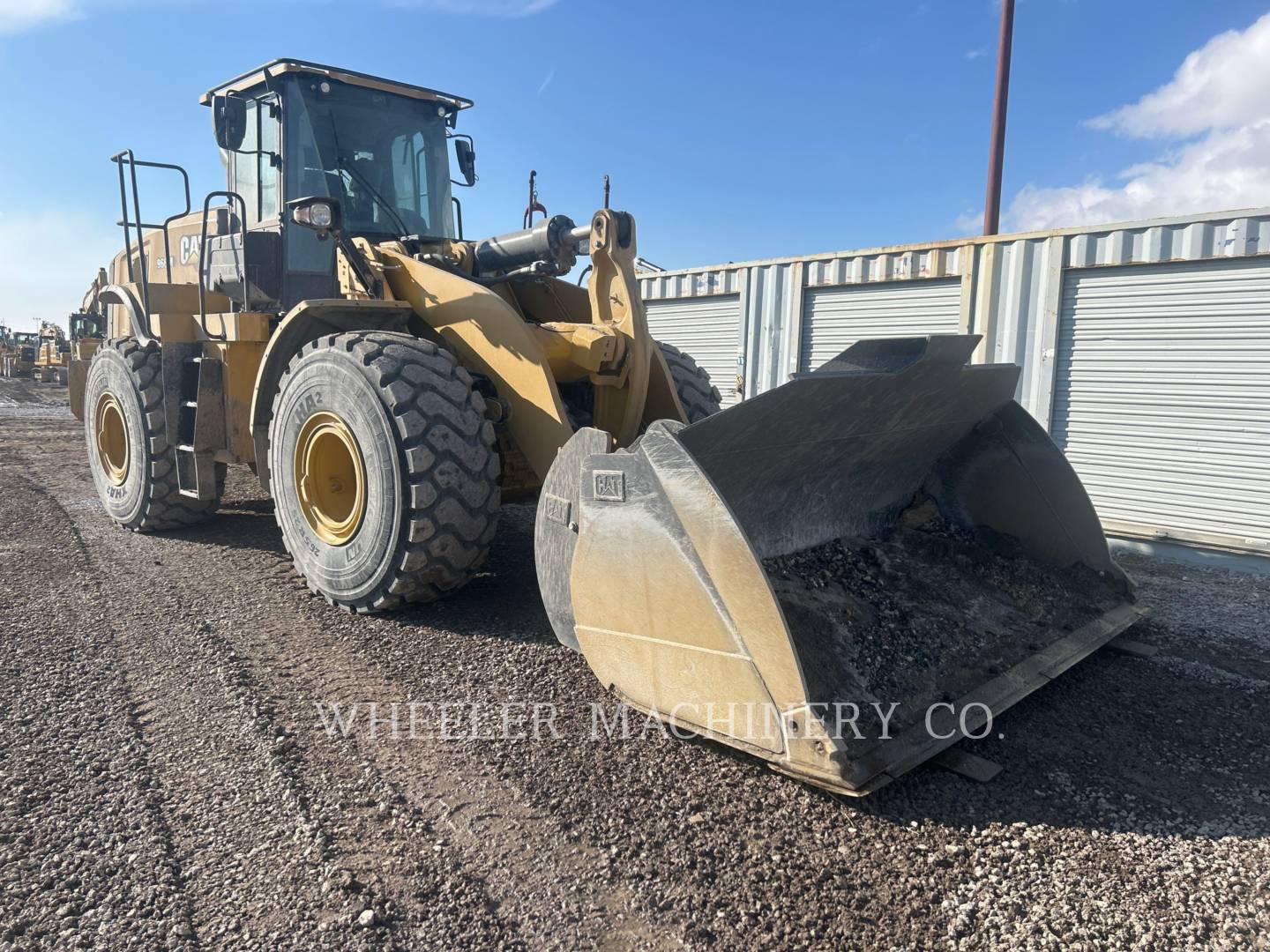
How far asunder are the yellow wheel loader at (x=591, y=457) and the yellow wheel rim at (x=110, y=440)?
1.72ft

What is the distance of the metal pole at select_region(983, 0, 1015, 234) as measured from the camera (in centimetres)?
997

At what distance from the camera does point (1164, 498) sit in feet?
24.2

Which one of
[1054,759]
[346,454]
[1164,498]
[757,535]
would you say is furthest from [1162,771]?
[1164,498]

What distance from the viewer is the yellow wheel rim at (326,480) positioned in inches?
172

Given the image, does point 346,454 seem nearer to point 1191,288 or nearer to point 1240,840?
point 1240,840

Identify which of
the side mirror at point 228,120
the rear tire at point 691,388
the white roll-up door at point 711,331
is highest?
the side mirror at point 228,120

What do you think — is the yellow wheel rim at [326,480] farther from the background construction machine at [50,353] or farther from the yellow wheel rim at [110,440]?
the background construction machine at [50,353]

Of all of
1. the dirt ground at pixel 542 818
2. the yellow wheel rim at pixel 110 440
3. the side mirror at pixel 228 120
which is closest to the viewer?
the dirt ground at pixel 542 818

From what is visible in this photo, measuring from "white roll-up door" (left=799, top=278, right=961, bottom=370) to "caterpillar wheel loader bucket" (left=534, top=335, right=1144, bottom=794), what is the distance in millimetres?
4755

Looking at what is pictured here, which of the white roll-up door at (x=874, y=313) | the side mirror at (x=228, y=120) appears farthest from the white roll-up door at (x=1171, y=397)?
the side mirror at (x=228, y=120)

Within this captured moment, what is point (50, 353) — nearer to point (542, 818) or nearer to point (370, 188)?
point (370, 188)

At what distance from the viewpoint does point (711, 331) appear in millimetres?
11000

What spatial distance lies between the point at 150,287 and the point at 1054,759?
6.03m

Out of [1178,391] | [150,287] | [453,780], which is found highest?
[150,287]
